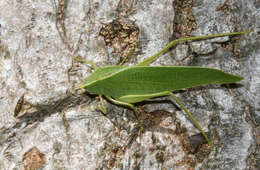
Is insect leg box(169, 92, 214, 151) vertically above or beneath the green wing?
beneath

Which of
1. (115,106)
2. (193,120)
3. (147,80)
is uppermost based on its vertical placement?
(147,80)

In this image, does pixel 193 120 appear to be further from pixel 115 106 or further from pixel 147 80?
pixel 115 106

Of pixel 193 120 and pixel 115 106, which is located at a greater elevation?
pixel 115 106

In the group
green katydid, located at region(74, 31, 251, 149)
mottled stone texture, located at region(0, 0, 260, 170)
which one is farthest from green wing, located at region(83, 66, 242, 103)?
mottled stone texture, located at region(0, 0, 260, 170)

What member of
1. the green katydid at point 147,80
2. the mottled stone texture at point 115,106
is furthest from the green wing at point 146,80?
the mottled stone texture at point 115,106

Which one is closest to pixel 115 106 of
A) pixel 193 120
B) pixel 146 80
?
pixel 146 80

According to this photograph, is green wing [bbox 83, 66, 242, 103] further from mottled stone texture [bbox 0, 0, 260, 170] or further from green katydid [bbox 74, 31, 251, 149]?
mottled stone texture [bbox 0, 0, 260, 170]

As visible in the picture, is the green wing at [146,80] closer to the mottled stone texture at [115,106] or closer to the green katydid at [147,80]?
the green katydid at [147,80]
